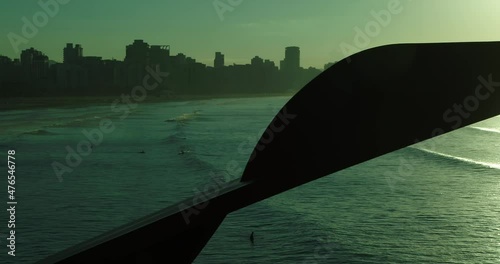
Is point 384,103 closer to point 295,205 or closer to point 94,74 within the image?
point 295,205

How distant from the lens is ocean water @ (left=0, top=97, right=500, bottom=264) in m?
19.5

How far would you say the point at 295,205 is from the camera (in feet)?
88.6

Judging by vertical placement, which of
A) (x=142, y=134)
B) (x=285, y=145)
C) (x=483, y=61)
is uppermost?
(x=483, y=61)

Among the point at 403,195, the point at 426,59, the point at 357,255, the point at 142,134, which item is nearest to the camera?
the point at 426,59

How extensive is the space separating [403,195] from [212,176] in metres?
9.12

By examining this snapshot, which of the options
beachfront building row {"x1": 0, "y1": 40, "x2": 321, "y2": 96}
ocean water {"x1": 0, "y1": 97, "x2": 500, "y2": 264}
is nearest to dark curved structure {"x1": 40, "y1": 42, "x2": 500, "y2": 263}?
ocean water {"x1": 0, "y1": 97, "x2": 500, "y2": 264}

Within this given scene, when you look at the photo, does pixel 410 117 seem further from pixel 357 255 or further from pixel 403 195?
pixel 403 195

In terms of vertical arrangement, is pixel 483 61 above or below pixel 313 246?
above

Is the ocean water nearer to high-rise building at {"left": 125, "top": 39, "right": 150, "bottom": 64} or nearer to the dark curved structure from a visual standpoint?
the dark curved structure

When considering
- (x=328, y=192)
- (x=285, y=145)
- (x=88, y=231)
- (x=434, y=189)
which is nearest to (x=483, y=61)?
(x=285, y=145)

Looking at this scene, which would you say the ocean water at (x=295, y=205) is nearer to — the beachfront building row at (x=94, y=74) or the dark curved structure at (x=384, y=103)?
the dark curved structure at (x=384, y=103)

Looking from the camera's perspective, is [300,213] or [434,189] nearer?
[300,213]

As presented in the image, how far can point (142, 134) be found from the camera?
63.2m

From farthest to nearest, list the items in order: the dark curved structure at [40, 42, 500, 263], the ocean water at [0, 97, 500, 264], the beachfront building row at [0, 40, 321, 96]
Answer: the beachfront building row at [0, 40, 321, 96], the ocean water at [0, 97, 500, 264], the dark curved structure at [40, 42, 500, 263]
